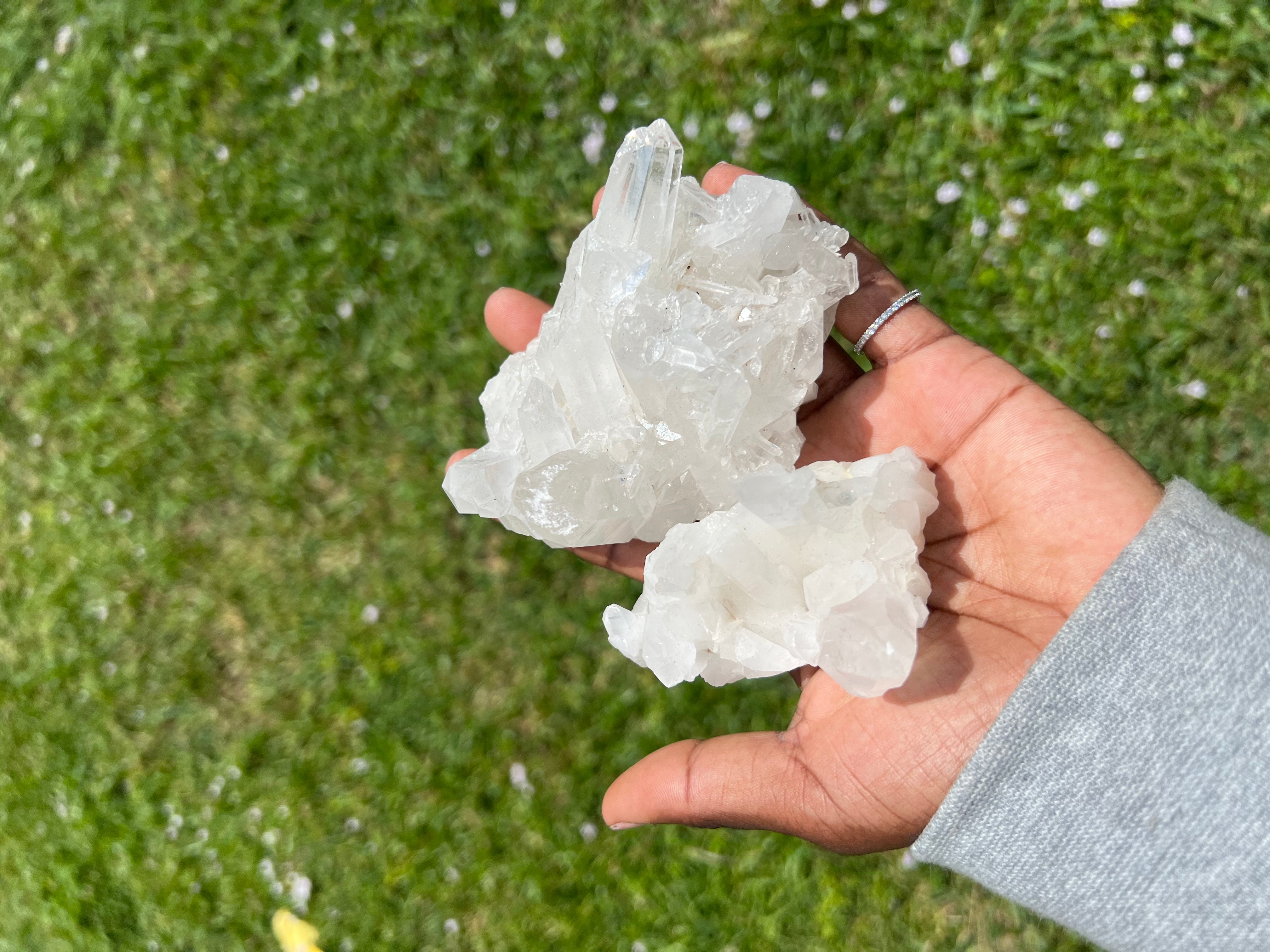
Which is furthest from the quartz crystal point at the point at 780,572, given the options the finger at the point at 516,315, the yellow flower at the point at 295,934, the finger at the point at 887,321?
the yellow flower at the point at 295,934

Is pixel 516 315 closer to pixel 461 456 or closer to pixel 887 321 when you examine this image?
pixel 461 456

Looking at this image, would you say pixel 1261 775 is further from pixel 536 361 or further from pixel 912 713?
pixel 536 361

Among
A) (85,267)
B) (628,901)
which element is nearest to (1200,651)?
(628,901)

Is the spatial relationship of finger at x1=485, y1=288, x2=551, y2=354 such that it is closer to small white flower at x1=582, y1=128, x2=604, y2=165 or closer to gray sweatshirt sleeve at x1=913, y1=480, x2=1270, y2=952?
small white flower at x1=582, y1=128, x2=604, y2=165

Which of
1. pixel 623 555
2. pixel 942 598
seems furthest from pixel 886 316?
pixel 623 555

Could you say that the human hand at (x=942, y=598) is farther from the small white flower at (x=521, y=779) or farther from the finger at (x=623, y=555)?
the small white flower at (x=521, y=779)

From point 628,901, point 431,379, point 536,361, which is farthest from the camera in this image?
point 431,379

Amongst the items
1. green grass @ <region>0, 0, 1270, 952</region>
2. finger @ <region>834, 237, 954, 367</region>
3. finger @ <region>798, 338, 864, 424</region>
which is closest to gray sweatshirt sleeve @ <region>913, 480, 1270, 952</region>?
finger @ <region>834, 237, 954, 367</region>
